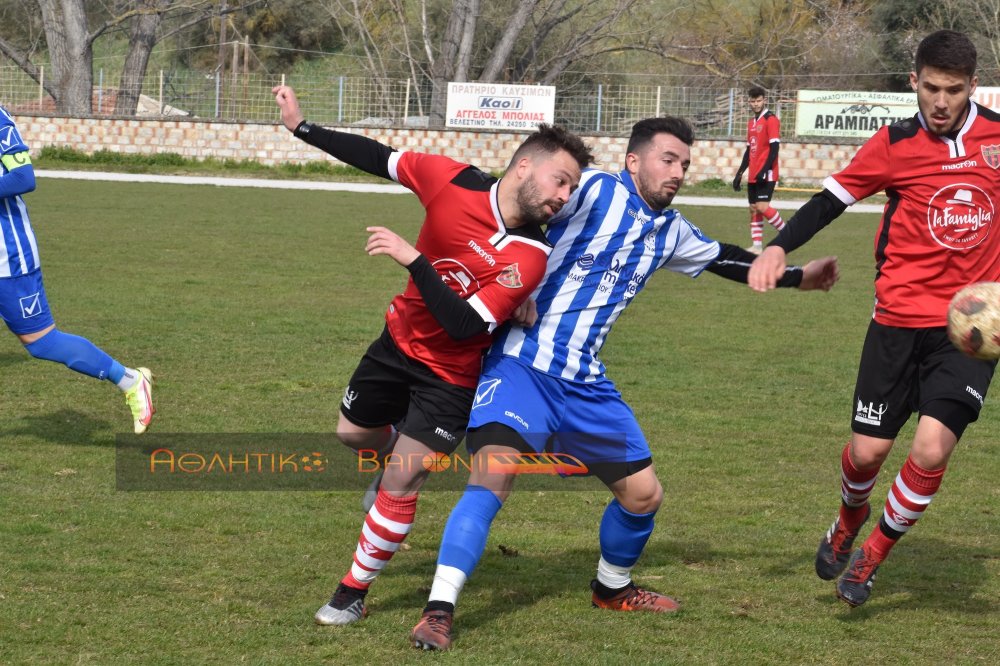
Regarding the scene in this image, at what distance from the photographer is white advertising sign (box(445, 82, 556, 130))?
32.2 meters

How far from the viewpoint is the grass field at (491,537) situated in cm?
433

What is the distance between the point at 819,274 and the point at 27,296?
4291 mm

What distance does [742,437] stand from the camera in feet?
25.0

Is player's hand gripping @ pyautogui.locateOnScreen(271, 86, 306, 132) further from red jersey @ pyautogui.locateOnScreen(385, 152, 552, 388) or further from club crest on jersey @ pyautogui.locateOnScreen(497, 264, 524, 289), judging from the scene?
club crest on jersey @ pyautogui.locateOnScreen(497, 264, 524, 289)

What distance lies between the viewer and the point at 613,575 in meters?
4.73

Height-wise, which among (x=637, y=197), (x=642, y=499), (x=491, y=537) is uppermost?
(x=637, y=197)

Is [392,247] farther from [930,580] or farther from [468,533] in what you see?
[930,580]

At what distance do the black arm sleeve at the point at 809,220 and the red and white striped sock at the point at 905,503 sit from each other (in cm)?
97

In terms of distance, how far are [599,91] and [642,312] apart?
2090cm

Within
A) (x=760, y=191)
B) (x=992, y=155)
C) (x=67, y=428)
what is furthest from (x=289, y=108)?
(x=760, y=191)

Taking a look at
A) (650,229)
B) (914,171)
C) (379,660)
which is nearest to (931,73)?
(914,171)

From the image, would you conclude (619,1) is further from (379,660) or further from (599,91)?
(379,660)

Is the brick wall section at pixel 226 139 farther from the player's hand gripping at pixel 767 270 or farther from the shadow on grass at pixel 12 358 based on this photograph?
the player's hand gripping at pixel 767 270

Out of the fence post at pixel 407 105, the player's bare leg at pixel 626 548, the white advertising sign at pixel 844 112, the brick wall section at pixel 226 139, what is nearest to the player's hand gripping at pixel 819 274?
the player's bare leg at pixel 626 548
